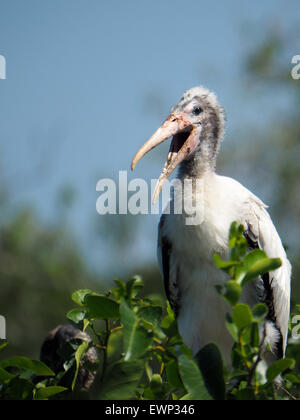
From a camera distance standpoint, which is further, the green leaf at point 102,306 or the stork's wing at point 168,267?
the stork's wing at point 168,267

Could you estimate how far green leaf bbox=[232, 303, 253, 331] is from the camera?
64.1 inches

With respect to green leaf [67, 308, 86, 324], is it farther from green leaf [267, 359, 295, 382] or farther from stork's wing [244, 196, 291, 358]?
stork's wing [244, 196, 291, 358]

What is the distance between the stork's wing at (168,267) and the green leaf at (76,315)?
44.4 inches

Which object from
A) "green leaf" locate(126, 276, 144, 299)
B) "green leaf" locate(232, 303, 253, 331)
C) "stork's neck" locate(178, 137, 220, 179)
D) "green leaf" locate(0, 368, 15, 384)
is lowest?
"green leaf" locate(0, 368, 15, 384)

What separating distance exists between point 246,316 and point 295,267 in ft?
33.7

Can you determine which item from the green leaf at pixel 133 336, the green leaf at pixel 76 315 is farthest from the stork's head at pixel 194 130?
the green leaf at pixel 133 336

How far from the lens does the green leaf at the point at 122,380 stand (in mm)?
1730

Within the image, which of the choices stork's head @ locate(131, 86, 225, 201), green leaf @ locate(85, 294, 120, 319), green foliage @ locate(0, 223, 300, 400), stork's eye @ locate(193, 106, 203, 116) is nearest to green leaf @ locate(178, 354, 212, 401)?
green foliage @ locate(0, 223, 300, 400)

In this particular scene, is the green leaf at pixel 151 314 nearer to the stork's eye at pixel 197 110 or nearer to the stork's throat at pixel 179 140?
the stork's throat at pixel 179 140

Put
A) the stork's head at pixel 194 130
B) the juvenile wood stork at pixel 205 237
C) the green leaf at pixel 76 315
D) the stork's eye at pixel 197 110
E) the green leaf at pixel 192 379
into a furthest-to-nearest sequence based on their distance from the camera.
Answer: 1. the stork's eye at pixel 197 110
2. the stork's head at pixel 194 130
3. the juvenile wood stork at pixel 205 237
4. the green leaf at pixel 76 315
5. the green leaf at pixel 192 379

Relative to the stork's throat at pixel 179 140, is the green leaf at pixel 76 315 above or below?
below

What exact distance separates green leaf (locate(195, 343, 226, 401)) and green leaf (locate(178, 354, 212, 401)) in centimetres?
2
